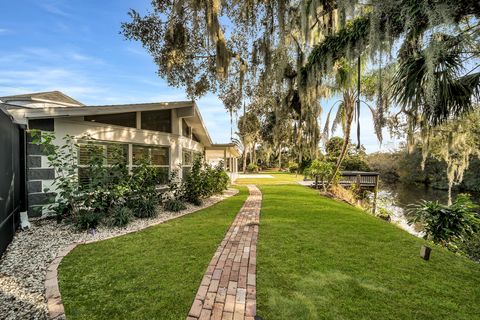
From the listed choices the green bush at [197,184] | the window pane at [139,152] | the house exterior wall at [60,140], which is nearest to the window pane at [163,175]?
the green bush at [197,184]

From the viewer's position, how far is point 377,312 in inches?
99.0

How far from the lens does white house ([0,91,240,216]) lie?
5652 mm

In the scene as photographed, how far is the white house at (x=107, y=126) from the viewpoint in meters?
5.65

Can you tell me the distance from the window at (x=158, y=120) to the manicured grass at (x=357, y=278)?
571 centimetres

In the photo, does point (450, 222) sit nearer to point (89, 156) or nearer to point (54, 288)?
point (54, 288)

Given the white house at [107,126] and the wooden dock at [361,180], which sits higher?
the white house at [107,126]

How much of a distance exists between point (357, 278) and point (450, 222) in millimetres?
5072

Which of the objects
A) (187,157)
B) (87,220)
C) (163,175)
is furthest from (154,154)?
(87,220)

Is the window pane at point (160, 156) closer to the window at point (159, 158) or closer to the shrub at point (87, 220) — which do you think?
the window at point (159, 158)

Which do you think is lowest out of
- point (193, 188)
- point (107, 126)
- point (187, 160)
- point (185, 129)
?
point (193, 188)

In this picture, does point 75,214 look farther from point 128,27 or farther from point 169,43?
point 128,27

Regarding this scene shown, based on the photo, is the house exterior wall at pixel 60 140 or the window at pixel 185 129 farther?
the window at pixel 185 129

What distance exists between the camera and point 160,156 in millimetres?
8984

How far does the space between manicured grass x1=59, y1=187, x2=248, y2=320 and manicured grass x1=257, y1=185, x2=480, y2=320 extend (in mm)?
986
